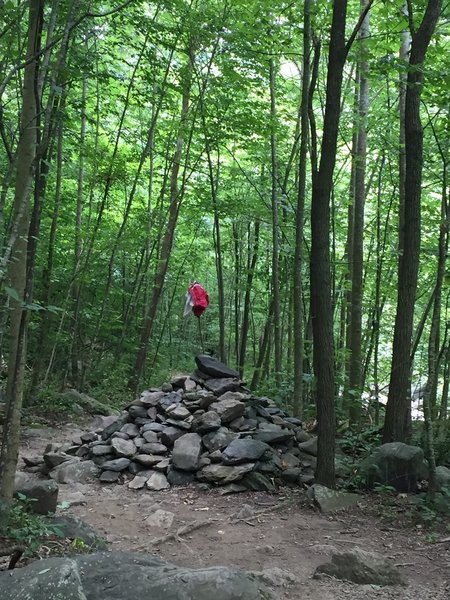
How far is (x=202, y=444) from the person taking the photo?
21.3 feet

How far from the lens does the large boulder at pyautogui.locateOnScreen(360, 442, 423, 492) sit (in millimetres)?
5691

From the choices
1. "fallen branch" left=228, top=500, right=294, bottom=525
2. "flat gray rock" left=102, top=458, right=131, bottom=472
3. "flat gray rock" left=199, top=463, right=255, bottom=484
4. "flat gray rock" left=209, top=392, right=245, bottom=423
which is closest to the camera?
"fallen branch" left=228, top=500, right=294, bottom=525

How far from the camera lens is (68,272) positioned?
390 inches

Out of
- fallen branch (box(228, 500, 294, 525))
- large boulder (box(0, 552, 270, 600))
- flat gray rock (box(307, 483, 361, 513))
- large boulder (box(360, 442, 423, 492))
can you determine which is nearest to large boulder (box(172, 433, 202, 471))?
fallen branch (box(228, 500, 294, 525))

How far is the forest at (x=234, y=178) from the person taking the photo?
14.3ft

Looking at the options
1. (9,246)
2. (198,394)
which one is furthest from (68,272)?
(9,246)

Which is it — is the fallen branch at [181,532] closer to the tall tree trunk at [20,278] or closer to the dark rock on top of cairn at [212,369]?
the tall tree trunk at [20,278]

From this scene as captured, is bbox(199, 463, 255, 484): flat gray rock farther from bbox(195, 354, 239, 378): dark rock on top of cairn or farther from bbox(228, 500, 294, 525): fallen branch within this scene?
bbox(195, 354, 239, 378): dark rock on top of cairn

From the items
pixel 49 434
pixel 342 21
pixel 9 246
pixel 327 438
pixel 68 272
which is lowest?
pixel 49 434

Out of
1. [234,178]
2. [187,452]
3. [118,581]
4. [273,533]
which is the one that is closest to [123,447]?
[187,452]

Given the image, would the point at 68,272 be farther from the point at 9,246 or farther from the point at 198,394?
the point at 9,246

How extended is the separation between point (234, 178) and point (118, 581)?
10.1 m

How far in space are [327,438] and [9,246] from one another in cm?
402

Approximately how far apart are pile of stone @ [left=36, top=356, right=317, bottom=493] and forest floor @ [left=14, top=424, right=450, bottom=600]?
233 mm
